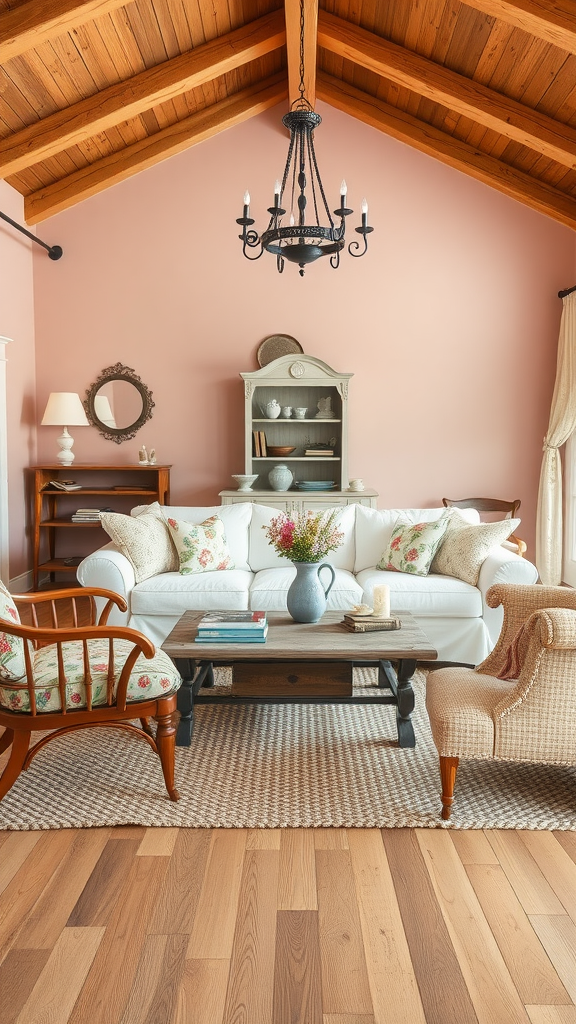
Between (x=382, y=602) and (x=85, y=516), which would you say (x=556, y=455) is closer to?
(x=382, y=602)

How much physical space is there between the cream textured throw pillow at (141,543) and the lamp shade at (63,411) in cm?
211

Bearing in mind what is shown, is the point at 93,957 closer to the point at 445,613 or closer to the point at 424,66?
the point at 445,613

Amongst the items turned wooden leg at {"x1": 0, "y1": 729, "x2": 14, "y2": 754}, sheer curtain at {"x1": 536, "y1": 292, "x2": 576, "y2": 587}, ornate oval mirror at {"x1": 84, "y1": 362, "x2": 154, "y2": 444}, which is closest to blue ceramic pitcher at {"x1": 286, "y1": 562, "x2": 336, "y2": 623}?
turned wooden leg at {"x1": 0, "y1": 729, "x2": 14, "y2": 754}

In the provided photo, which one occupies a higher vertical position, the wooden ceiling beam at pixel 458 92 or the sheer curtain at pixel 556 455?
the wooden ceiling beam at pixel 458 92

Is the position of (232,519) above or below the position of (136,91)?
below

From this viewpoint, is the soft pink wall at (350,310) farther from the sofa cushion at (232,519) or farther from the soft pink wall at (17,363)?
the sofa cushion at (232,519)

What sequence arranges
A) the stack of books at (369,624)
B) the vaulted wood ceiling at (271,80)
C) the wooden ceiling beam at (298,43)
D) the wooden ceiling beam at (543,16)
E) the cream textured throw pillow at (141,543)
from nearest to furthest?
1. the stack of books at (369,624)
2. the wooden ceiling beam at (543,16)
3. the cream textured throw pillow at (141,543)
4. the vaulted wood ceiling at (271,80)
5. the wooden ceiling beam at (298,43)

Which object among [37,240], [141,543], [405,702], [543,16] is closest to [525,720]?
[405,702]

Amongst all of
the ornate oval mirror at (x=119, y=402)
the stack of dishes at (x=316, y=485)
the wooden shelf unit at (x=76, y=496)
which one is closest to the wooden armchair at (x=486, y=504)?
the stack of dishes at (x=316, y=485)

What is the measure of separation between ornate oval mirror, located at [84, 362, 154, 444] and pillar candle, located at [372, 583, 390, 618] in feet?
12.4

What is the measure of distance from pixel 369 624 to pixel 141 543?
1.59 m

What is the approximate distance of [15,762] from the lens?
270 cm

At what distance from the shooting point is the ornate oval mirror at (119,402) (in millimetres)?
6859

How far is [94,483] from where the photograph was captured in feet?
22.8
